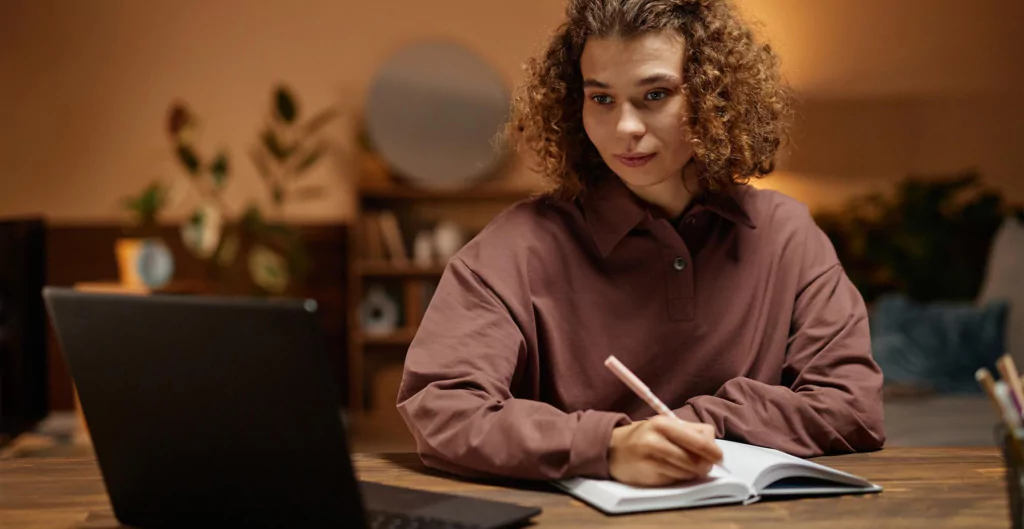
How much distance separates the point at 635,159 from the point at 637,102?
74mm

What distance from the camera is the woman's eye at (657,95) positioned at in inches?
Result: 60.3

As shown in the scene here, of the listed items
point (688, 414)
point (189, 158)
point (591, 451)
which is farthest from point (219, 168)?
point (591, 451)

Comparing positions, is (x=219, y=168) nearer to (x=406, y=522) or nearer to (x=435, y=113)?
(x=435, y=113)

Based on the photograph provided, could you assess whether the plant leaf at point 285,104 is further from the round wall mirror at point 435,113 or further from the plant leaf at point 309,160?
the round wall mirror at point 435,113

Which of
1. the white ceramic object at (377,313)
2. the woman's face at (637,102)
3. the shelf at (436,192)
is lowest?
the white ceramic object at (377,313)

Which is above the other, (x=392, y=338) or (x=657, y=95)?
(x=657, y=95)

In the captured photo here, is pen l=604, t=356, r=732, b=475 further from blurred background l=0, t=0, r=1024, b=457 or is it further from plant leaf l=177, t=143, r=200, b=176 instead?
plant leaf l=177, t=143, r=200, b=176

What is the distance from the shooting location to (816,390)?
57.6 inches

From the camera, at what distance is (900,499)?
3.79 feet

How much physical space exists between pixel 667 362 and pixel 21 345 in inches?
134

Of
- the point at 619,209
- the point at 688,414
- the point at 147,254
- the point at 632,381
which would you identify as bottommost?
the point at 147,254

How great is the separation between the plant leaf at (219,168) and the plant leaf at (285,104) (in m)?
0.34

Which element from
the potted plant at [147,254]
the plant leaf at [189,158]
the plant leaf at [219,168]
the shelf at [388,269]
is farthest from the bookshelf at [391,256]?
the potted plant at [147,254]

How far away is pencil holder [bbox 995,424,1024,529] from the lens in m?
0.92
